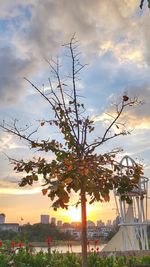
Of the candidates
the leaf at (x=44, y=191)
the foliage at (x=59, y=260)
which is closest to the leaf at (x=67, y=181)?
the leaf at (x=44, y=191)

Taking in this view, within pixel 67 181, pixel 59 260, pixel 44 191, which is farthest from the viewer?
pixel 59 260

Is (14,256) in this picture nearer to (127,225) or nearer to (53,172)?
(53,172)

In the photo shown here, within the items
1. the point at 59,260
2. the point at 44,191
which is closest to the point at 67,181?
the point at 44,191

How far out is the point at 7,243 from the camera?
11.3 m

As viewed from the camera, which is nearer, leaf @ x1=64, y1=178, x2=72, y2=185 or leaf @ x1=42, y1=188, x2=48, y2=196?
leaf @ x1=42, y1=188, x2=48, y2=196

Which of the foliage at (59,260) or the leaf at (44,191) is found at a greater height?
the leaf at (44,191)

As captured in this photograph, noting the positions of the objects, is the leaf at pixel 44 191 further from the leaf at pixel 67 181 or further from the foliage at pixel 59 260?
the foliage at pixel 59 260

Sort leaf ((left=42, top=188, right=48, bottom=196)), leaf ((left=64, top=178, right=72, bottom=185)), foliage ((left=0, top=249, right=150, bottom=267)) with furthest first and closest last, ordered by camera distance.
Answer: foliage ((left=0, top=249, right=150, bottom=267)) < leaf ((left=64, top=178, right=72, bottom=185)) < leaf ((left=42, top=188, right=48, bottom=196))

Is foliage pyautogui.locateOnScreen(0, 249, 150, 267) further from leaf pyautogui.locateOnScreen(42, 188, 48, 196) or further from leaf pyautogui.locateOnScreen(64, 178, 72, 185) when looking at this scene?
leaf pyautogui.locateOnScreen(42, 188, 48, 196)

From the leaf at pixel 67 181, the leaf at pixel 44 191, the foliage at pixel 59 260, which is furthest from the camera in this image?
the foliage at pixel 59 260

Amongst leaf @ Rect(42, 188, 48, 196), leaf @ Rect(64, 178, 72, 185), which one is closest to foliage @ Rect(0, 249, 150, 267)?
leaf @ Rect(64, 178, 72, 185)

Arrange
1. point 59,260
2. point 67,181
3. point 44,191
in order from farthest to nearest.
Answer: point 59,260
point 67,181
point 44,191

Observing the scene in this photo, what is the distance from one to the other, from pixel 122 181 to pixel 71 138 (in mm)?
976

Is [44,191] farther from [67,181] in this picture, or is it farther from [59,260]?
[59,260]
